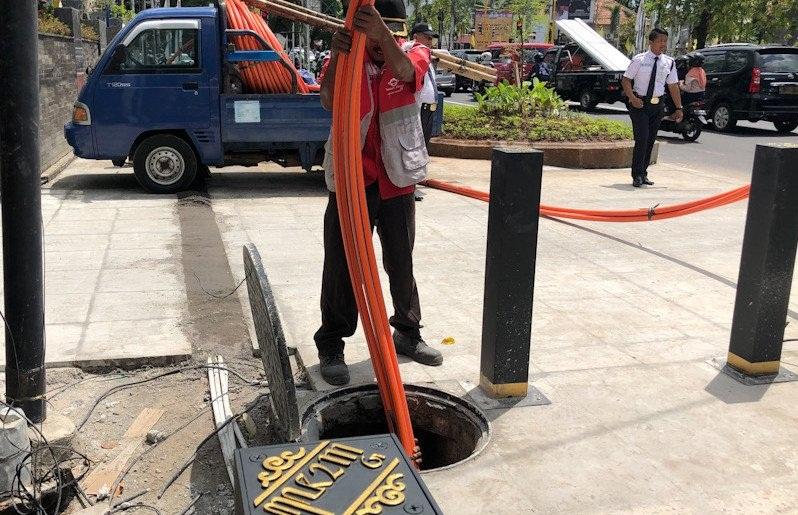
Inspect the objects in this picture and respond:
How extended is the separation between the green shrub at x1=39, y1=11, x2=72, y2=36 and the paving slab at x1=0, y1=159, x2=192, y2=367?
339 centimetres

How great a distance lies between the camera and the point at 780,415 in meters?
3.81

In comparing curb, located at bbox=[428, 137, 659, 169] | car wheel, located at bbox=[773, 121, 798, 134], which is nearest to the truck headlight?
curb, located at bbox=[428, 137, 659, 169]

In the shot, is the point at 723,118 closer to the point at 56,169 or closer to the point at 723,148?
the point at 723,148

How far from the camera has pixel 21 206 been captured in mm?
3207

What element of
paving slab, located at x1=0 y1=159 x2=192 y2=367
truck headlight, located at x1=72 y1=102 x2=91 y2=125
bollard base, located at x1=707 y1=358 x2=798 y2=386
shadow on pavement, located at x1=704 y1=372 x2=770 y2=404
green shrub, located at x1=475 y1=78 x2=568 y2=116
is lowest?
paving slab, located at x1=0 y1=159 x2=192 y2=367

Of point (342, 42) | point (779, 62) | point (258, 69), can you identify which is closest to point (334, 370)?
point (342, 42)

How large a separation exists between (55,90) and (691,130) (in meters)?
12.4

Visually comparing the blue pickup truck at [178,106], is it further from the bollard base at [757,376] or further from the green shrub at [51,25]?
the bollard base at [757,376]

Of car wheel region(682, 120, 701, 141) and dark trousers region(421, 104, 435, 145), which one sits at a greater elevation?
dark trousers region(421, 104, 435, 145)

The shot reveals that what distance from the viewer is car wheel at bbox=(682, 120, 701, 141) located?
1716 cm

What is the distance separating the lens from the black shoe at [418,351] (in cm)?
433

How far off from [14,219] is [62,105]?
10520mm

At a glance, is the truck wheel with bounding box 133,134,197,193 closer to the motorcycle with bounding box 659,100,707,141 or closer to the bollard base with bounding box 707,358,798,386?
the bollard base with bounding box 707,358,798,386

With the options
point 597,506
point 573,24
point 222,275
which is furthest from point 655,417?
point 573,24
